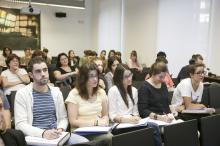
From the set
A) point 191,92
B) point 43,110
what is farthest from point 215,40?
point 43,110

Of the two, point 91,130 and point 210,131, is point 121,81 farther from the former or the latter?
point 210,131

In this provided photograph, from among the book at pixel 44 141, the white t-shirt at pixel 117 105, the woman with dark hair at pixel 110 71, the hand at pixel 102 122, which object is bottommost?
the book at pixel 44 141

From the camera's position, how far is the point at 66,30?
10.6 m

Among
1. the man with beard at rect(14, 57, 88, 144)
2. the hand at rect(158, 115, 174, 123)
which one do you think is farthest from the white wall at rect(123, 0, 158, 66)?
the man with beard at rect(14, 57, 88, 144)

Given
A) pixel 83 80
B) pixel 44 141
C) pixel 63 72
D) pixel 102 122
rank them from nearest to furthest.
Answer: pixel 44 141 → pixel 102 122 → pixel 83 80 → pixel 63 72

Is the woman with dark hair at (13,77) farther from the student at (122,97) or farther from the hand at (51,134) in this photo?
the hand at (51,134)

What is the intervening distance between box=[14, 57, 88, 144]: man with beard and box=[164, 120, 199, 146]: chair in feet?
2.43

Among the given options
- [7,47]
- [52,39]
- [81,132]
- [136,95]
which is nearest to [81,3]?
[52,39]

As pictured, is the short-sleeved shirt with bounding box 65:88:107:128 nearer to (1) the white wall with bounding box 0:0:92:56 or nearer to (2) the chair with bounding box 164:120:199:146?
(2) the chair with bounding box 164:120:199:146

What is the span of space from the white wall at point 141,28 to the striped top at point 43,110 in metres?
5.59

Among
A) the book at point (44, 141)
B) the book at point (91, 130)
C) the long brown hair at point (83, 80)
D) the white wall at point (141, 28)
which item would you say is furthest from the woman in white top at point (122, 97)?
the white wall at point (141, 28)

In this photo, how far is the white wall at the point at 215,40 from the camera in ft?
21.6

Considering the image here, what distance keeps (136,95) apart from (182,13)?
14.8 feet

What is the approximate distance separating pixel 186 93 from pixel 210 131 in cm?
110
